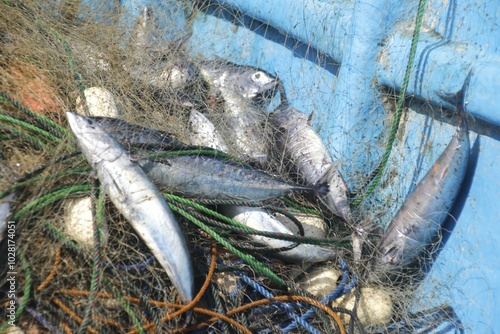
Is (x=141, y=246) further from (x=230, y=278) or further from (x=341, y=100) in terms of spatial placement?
(x=341, y=100)

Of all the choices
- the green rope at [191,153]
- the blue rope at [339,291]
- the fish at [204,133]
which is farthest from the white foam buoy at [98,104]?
the blue rope at [339,291]

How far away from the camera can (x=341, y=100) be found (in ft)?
14.3

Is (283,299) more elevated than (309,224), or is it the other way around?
(309,224)

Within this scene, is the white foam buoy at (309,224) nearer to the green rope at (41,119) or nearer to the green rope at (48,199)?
the green rope at (48,199)

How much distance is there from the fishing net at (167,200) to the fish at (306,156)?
0.10 meters

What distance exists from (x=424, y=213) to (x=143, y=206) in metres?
1.61

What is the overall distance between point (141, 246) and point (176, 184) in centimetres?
44

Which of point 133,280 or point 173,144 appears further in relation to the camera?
point 173,144

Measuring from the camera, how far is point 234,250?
11.2ft

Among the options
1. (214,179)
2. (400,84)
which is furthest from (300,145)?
(214,179)

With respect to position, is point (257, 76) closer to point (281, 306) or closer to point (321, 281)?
point (321, 281)

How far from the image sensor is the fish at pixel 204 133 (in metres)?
4.20

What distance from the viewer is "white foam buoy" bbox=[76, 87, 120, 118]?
13.2 ft

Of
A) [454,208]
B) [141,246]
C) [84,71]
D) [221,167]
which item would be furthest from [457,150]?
[84,71]
